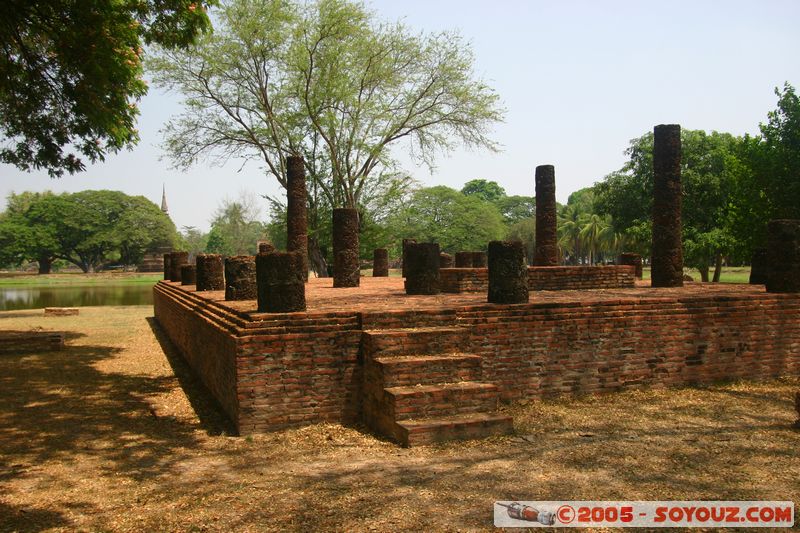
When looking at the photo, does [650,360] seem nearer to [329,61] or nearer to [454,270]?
[454,270]

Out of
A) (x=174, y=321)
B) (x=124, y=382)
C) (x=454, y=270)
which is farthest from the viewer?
(x=174, y=321)

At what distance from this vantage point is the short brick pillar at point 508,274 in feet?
24.4

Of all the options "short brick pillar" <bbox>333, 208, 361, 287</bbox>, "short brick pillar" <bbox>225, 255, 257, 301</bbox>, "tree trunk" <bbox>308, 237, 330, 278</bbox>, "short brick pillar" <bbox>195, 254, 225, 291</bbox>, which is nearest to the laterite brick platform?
"short brick pillar" <bbox>225, 255, 257, 301</bbox>

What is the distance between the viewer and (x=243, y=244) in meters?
70.9

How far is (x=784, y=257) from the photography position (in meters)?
8.95

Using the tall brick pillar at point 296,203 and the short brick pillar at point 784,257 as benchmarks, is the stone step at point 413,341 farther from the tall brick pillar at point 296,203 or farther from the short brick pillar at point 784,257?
the tall brick pillar at point 296,203

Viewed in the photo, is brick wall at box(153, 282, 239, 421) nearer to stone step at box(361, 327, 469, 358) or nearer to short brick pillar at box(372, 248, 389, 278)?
stone step at box(361, 327, 469, 358)

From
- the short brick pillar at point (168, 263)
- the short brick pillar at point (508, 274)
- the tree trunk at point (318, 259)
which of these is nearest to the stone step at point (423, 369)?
the short brick pillar at point (508, 274)

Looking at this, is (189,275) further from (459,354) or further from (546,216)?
(459,354)

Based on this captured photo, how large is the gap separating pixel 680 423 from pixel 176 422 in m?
5.51

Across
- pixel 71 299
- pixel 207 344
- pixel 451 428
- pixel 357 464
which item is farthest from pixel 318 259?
pixel 357 464

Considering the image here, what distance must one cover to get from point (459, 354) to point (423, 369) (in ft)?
1.93

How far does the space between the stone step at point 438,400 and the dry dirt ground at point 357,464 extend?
1.17 feet

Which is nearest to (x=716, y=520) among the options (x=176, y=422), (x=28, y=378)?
(x=176, y=422)
